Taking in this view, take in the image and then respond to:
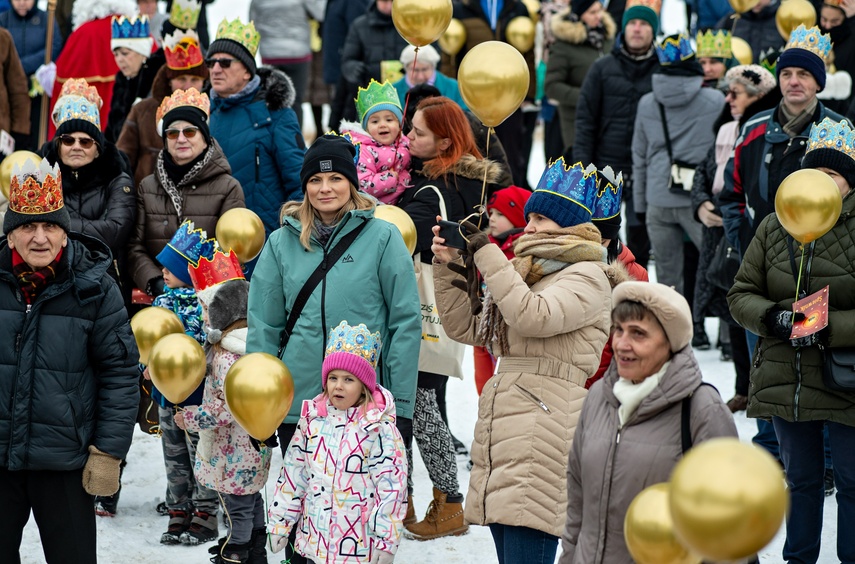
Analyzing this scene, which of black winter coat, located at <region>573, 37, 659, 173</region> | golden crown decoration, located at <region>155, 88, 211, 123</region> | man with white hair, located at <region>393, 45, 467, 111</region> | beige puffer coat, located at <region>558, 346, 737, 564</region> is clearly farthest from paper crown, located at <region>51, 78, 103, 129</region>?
black winter coat, located at <region>573, 37, 659, 173</region>

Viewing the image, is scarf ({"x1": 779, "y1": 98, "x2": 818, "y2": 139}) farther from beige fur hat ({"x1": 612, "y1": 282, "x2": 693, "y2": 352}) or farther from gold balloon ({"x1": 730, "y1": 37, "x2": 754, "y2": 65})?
gold balloon ({"x1": 730, "y1": 37, "x2": 754, "y2": 65})

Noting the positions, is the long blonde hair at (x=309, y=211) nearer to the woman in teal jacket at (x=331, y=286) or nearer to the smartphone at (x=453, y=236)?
the woman in teal jacket at (x=331, y=286)

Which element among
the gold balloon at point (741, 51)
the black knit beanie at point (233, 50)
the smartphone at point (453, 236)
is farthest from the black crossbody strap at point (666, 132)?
the smartphone at point (453, 236)

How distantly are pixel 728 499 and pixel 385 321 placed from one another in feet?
9.31

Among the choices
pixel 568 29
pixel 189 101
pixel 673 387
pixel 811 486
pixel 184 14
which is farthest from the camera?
pixel 568 29

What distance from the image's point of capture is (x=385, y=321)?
5.66m

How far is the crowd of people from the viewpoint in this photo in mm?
4828

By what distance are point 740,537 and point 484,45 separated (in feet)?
10.5

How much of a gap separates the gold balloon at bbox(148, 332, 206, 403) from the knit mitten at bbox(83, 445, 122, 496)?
58 cm

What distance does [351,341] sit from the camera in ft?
17.4

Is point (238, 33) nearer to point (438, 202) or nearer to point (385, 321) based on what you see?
point (438, 202)

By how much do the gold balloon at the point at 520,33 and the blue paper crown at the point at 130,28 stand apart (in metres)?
4.07

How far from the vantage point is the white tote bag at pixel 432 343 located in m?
6.85

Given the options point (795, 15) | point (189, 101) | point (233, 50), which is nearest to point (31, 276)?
point (189, 101)
